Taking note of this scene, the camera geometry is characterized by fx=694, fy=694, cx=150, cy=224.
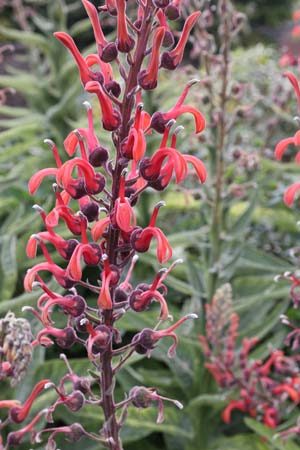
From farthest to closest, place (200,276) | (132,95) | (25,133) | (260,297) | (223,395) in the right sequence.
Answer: (25,133)
(200,276)
(260,297)
(223,395)
(132,95)

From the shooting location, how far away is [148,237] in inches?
45.7

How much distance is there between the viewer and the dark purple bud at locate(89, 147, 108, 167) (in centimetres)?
119

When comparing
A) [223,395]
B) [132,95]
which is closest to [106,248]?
[132,95]

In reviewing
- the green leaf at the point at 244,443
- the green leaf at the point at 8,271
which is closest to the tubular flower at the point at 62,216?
the green leaf at the point at 8,271

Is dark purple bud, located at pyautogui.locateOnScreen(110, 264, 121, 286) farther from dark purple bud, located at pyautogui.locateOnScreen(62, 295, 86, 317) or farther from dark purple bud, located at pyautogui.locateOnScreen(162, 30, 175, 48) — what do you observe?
dark purple bud, located at pyautogui.locateOnScreen(162, 30, 175, 48)

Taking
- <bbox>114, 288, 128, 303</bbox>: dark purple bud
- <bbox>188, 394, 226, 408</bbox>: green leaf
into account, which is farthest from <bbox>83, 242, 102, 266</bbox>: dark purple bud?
<bbox>188, 394, 226, 408</bbox>: green leaf

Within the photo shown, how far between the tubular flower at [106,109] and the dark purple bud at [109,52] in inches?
3.4

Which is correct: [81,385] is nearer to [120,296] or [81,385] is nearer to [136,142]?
[120,296]

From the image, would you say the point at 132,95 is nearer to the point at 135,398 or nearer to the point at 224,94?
the point at 135,398

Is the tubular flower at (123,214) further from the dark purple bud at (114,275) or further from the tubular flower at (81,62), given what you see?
the tubular flower at (81,62)

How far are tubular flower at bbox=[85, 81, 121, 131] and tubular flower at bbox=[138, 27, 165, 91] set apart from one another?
7 cm

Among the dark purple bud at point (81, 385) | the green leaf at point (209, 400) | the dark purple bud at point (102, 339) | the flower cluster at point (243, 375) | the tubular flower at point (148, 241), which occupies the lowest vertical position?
the green leaf at point (209, 400)

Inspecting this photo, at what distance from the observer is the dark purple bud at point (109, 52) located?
46.6 inches

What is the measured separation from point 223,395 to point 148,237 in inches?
49.0
